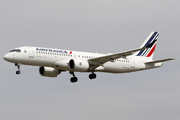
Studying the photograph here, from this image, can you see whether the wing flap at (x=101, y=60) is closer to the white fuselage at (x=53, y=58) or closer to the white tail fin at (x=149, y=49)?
the white fuselage at (x=53, y=58)

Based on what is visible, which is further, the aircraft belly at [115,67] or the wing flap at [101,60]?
the aircraft belly at [115,67]

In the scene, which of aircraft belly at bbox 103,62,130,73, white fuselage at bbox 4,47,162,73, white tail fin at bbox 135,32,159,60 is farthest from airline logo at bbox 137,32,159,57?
white fuselage at bbox 4,47,162,73

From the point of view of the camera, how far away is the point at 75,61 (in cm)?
5931

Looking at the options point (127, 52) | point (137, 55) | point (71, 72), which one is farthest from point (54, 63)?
point (137, 55)

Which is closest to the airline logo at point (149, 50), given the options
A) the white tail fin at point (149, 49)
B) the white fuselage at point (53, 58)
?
the white tail fin at point (149, 49)

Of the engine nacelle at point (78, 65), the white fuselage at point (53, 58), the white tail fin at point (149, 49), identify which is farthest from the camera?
the white tail fin at point (149, 49)

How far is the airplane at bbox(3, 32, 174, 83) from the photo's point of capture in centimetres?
5794

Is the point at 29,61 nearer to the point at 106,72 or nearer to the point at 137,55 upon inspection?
the point at 106,72

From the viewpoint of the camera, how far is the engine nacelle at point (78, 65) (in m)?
59.1

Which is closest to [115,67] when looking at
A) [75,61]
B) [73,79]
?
[73,79]

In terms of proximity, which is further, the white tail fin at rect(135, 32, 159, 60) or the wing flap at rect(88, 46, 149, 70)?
the white tail fin at rect(135, 32, 159, 60)

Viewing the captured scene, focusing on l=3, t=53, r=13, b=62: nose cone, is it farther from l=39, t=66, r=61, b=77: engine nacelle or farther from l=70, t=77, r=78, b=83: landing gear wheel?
l=70, t=77, r=78, b=83: landing gear wheel

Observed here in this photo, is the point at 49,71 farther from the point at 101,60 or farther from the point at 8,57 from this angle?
the point at 101,60

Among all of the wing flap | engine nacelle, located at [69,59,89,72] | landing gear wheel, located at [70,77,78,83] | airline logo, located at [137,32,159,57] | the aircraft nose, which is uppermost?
airline logo, located at [137,32,159,57]
